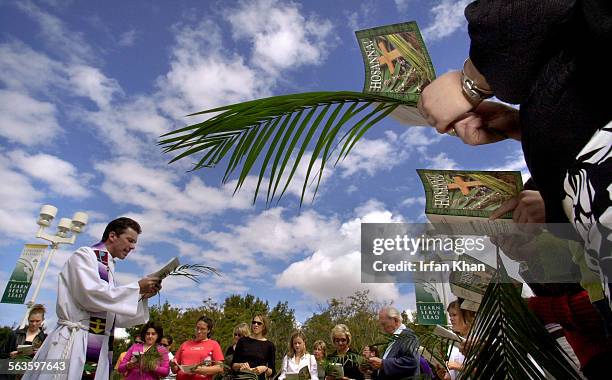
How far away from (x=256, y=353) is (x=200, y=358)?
36.7 inches

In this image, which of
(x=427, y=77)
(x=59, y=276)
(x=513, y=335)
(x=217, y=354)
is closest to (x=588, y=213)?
(x=513, y=335)

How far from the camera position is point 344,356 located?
6.25m

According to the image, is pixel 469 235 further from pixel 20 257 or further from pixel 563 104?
pixel 20 257

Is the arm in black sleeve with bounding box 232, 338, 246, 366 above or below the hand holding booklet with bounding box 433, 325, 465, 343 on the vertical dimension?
above

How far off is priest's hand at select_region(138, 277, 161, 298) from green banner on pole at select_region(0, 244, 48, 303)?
9941 mm

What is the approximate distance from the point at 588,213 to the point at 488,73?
0.30 m

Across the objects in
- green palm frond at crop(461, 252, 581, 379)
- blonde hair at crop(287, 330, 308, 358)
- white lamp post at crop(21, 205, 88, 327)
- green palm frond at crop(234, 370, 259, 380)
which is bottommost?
green palm frond at crop(461, 252, 581, 379)

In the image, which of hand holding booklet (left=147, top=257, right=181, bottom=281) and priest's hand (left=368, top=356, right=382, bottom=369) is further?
priest's hand (left=368, top=356, right=382, bottom=369)

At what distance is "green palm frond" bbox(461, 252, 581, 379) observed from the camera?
74 cm

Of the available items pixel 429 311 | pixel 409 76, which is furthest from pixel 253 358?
pixel 409 76

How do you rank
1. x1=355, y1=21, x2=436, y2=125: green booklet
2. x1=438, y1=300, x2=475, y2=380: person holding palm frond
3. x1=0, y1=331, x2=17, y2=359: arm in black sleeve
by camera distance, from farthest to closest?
x1=0, y1=331, x2=17, y2=359: arm in black sleeve < x1=438, y1=300, x2=475, y2=380: person holding palm frond < x1=355, y1=21, x2=436, y2=125: green booklet

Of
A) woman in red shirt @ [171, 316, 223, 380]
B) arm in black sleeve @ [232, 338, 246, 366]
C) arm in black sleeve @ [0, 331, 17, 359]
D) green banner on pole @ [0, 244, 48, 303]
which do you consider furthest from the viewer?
green banner on pole @ [0, 244, 48, 303]

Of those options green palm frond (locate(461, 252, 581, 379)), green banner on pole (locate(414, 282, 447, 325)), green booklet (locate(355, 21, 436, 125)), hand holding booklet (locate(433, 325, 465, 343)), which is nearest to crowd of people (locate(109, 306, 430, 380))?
green banner on pole (locate(414, 282, 447, 325))

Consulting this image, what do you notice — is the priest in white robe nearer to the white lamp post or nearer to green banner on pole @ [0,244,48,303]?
green banner on pole @ [0,244,48,303]
